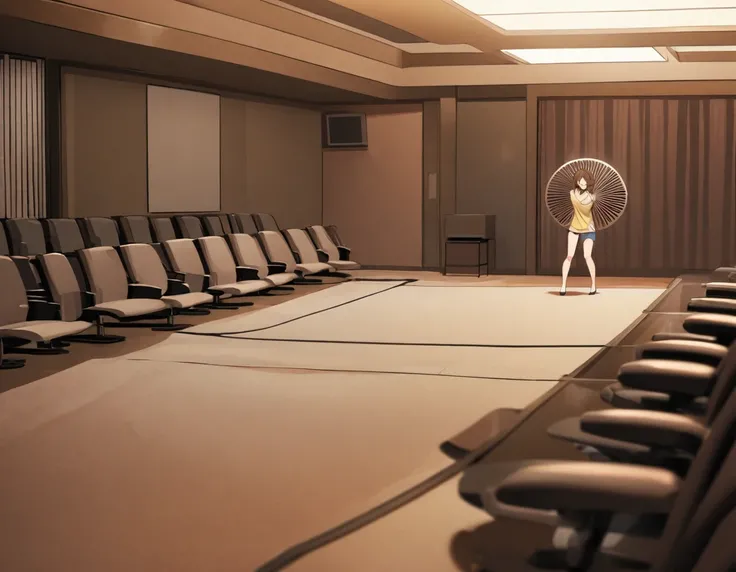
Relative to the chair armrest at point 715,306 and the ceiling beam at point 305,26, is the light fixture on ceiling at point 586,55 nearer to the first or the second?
the ceiling beam at point 305,26

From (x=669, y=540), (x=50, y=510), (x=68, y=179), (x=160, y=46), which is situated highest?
(x=160, y=46)

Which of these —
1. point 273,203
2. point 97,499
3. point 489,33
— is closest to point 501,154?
point 273,203

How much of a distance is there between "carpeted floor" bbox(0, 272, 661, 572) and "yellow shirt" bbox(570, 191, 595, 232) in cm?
268

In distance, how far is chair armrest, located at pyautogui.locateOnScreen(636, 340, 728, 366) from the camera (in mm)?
3520

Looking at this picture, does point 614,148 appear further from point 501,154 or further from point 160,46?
point 160,46

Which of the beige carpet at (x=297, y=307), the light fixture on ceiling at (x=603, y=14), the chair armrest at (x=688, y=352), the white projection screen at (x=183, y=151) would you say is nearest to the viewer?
the chair armrest at (x=688, y=352)

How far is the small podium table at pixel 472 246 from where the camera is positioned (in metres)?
14.9

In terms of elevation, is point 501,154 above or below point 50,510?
above

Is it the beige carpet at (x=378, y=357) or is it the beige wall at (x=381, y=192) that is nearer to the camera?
the beige carpet at (x=378, y=357)

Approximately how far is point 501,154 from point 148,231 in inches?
246

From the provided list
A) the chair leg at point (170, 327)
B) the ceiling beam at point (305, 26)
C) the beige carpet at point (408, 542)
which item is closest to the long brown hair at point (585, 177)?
the ceiling beam at point (305, 26)

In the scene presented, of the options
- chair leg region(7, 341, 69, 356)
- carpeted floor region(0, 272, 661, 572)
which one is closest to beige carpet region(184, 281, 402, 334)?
carpeted floor region(0, 272, 661, 572)

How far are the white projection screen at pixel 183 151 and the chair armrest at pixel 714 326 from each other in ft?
30.4

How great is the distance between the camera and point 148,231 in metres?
11.1
